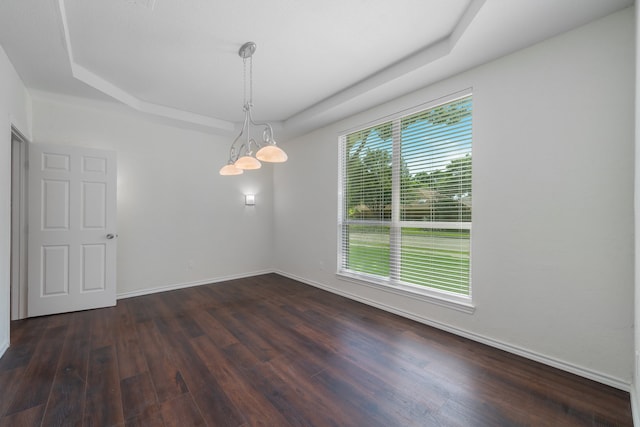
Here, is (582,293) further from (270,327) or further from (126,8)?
(126,8)

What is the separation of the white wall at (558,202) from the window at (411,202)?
0.19 m

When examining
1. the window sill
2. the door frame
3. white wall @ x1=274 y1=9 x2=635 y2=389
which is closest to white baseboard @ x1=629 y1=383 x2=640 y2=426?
white wall @ x1=274 y1=9 x2=635 y2=389

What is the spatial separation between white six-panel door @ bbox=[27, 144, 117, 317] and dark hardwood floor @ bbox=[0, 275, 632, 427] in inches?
13.9

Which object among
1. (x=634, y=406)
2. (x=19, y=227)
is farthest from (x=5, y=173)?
(x=634, y=406)

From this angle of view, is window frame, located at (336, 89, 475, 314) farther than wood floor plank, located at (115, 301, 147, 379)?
Yes

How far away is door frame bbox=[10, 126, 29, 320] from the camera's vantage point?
3141 mm

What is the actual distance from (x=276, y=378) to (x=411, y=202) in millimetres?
2407

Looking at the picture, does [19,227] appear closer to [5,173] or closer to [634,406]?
[5,173]

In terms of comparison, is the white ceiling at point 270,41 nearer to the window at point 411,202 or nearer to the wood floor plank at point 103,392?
the window at point 411,202

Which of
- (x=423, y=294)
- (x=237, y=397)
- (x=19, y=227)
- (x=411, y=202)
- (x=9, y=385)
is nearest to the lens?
(x=237, y=397)

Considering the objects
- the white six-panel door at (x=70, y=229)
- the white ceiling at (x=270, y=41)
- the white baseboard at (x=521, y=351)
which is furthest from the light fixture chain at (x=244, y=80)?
A: the white baseboard at (x=521, y=351)

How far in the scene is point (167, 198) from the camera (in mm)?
4449

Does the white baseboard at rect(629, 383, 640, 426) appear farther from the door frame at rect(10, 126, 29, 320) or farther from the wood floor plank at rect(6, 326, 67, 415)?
the door frame at rect(10, 126, 29, 320)

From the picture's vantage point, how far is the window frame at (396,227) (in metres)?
2.85
